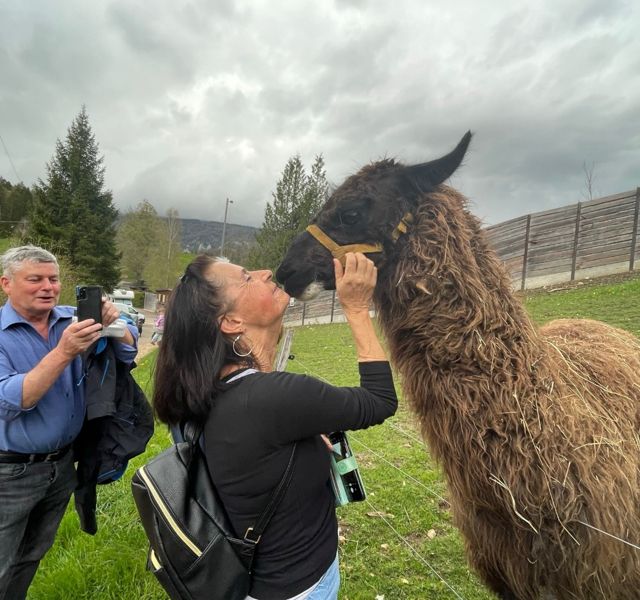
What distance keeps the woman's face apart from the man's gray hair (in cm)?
135

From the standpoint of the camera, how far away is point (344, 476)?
158 centimetres

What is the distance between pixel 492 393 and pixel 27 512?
2290mm

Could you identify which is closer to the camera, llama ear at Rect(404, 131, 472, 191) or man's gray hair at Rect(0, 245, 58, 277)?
llama ear at Rect(404, 131, 472, 191)

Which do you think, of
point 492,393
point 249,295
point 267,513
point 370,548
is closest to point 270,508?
point 267,513

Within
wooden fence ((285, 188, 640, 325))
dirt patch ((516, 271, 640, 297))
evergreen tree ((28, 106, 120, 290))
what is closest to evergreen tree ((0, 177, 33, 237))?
evergreen tree ((28, 106, 120, 290))

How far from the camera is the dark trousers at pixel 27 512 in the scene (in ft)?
6.66

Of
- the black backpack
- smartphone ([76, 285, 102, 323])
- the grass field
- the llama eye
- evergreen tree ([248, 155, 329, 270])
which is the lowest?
the grass field

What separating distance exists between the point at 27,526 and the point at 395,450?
12.8ft

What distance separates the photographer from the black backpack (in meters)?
1.18

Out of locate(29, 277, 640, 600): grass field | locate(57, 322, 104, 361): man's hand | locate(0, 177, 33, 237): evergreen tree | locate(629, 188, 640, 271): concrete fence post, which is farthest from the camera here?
locate(0, 177, 33, 237): evergreen tree

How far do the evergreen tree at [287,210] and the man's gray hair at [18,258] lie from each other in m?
28.4

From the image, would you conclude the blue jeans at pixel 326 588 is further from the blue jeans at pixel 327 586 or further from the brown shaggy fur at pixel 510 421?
the brown shaggy fur at pixel 510 421

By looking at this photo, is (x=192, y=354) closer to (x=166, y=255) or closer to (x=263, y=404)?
(x=263, y=404)

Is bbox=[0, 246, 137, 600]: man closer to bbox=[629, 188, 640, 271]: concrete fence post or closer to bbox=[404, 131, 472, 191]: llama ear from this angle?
bbox=[404, 131, 472, 191]: llama ear
